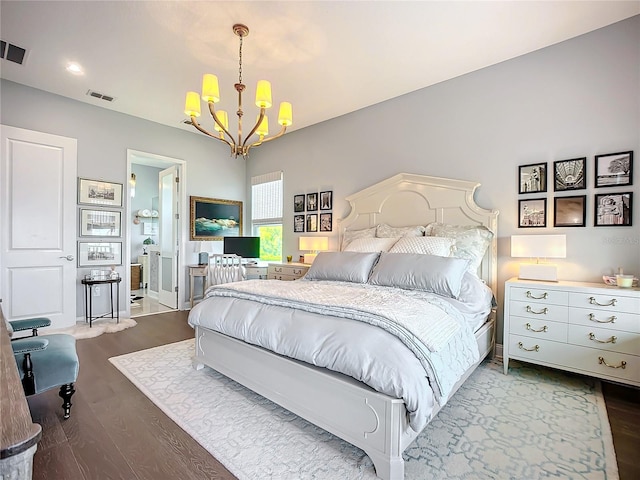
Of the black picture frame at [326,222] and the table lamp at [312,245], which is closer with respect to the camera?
the table lamp at [312,245]

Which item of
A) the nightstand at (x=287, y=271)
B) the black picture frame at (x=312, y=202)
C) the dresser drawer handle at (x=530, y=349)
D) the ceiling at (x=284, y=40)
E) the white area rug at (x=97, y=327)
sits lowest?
the white area rug at (x=97, y=327)

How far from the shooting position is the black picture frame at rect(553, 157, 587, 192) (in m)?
2.83

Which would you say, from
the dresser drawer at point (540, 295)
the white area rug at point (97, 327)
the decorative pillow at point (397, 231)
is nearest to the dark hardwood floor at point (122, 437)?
the dresser drawer at point (540, 295)

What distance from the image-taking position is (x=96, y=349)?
10.9 ft

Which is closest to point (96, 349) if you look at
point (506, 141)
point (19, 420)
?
point (19, 420)

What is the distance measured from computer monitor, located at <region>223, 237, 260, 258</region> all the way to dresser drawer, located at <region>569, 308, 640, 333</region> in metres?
3.99

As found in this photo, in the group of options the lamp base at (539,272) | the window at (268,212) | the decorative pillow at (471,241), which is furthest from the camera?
the window at (268,212)

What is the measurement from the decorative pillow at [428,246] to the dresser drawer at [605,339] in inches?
44.6

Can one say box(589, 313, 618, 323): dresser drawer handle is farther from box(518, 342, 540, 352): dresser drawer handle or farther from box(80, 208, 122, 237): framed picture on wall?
box(80, 208, 122, 237): framed picture on wall

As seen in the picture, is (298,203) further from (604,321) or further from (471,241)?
(604,321)

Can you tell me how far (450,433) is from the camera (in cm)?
195

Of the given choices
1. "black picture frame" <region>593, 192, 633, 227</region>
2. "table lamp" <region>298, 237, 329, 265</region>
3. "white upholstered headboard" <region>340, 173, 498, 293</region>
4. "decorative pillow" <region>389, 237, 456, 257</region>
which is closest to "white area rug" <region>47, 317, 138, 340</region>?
"table lamp" <region>298, 237, 329, 265</region>

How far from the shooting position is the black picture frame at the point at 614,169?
262 centimetres

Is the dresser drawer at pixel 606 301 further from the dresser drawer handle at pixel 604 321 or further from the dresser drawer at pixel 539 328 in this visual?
the dresser drawer at pixel 539 328
